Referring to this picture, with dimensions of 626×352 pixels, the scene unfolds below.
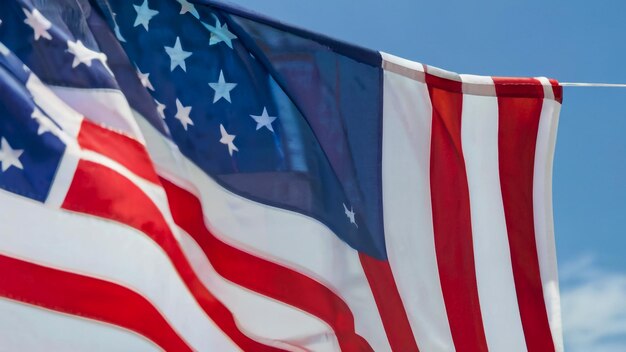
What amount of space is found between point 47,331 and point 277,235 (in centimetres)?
166

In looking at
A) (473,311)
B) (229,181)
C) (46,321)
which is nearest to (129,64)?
(229,181)

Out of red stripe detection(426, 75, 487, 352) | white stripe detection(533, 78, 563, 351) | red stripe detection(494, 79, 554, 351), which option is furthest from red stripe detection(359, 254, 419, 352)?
white stripe detection(533, 78, 563, 351)

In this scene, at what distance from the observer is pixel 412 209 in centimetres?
700

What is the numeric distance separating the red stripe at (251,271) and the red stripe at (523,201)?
1638mm

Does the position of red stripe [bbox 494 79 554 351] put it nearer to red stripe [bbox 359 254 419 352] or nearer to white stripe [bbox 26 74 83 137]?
red stripe [bbox 359 254 419 352]

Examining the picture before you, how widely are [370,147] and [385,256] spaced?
725 millimetres

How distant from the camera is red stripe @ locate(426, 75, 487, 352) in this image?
23.1 feet

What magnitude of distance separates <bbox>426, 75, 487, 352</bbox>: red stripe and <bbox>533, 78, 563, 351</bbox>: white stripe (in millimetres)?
526

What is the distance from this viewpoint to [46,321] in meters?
4.98

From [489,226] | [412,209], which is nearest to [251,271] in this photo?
[412,209]

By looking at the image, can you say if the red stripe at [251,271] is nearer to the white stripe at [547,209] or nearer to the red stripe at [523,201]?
the red stripe at [523,201]

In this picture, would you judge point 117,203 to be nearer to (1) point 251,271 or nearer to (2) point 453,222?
(1) point 251,271

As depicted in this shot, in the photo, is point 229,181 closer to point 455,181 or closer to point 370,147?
point 370,147

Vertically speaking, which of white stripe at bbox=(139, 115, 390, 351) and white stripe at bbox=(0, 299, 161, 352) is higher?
white stripe at bbox=(139, 115, 390, 351)
